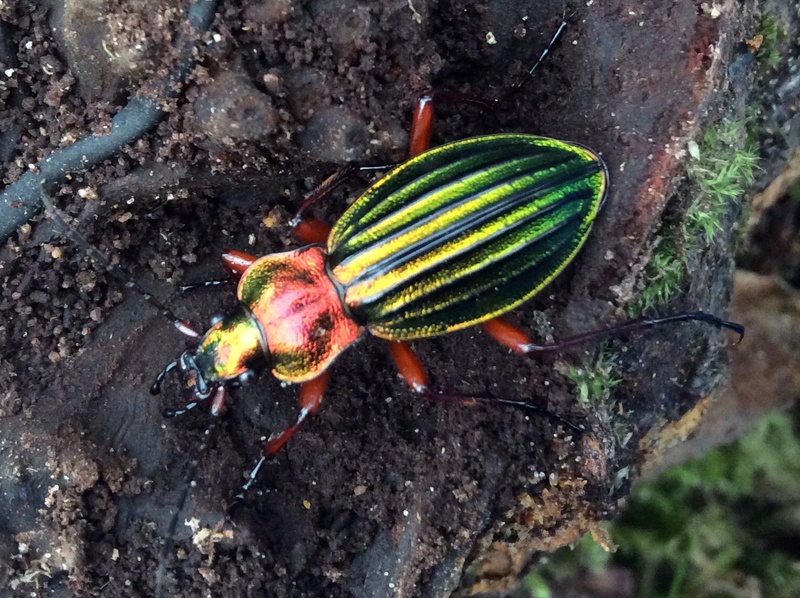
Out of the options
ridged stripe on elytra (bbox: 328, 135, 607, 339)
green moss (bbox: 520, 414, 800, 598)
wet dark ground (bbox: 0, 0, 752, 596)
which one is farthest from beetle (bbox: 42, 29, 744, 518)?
green moss (bbox: 520, 414, 800, 598)

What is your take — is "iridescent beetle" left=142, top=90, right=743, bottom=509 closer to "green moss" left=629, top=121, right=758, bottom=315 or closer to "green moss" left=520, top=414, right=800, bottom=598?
"green moss" left=629, top=121, right=758, bottom=315

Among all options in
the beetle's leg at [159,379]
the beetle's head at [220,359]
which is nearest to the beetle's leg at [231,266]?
the beetle's head at [220,359]

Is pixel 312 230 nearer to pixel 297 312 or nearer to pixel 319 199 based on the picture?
pixel 319 199

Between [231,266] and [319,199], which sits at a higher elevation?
[319,199]

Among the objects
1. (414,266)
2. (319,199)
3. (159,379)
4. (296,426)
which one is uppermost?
(319,199)

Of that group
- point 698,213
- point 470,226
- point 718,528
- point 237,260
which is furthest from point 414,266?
point 718,528

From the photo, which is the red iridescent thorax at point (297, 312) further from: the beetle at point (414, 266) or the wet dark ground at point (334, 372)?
the wet dark ground at point (334, 372)
